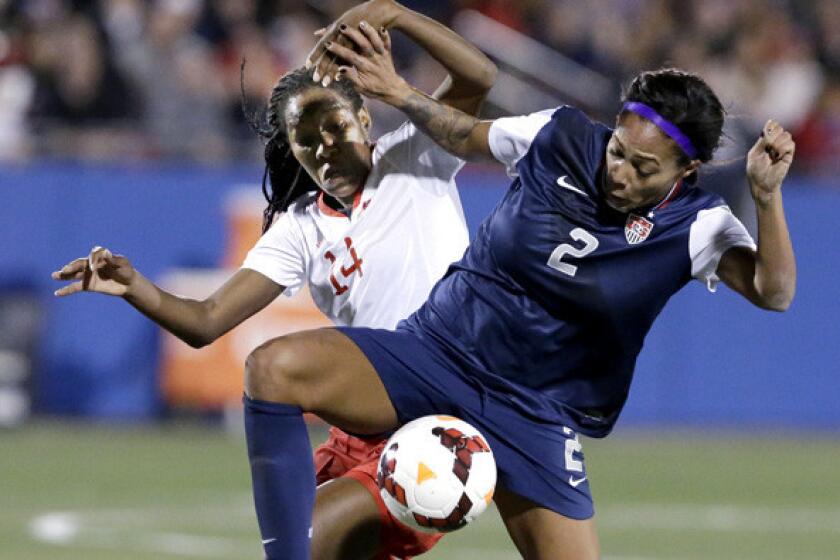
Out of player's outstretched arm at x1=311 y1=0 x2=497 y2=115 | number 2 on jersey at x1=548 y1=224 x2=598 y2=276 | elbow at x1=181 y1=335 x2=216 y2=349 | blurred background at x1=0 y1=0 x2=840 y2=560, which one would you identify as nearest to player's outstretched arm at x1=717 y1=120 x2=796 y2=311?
number 2 on jersey at x1=548 y1=224 x2=598 y2=276

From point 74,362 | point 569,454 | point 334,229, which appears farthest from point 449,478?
point 74,362

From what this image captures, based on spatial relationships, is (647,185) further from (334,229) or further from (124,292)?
(124,292)

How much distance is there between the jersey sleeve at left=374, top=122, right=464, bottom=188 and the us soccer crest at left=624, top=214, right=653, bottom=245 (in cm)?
77

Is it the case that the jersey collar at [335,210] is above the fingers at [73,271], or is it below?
above

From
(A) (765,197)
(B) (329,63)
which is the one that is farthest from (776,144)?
(B) (329,63)

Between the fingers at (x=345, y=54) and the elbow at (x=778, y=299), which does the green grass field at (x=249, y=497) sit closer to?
the elbow at (x=778, y=299)

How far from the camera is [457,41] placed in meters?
5.85

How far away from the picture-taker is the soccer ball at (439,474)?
5516 mm

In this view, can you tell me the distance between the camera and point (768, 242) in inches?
213

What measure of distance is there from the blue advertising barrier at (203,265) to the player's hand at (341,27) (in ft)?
25.6

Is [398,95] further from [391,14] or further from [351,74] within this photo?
[391,14]

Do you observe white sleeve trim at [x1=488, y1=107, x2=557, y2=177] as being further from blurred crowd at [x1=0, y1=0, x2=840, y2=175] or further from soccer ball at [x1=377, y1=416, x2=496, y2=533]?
blurred crowd at [x1=0, y1=0, x2=840, y2=175]

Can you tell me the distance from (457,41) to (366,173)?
1.96ft

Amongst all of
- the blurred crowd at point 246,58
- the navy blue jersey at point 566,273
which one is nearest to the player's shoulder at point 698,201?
the navy blue jersey at point 566,273
